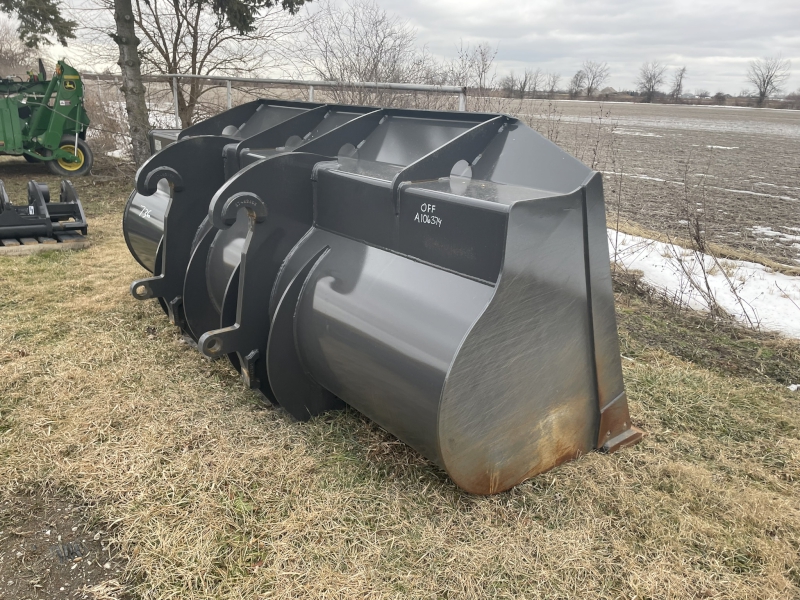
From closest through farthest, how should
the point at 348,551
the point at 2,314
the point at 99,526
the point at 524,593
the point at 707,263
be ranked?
the point at 524,593
the point at 348,551
the point at 99,526
the point at 2,314
the point at 707,263

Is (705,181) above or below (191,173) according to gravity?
below

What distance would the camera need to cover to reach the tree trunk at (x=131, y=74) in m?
8.88

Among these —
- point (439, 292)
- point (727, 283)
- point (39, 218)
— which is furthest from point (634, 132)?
point (439, 292)

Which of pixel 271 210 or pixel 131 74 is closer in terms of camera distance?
pixel 271 210

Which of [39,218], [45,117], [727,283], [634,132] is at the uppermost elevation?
[45,117]

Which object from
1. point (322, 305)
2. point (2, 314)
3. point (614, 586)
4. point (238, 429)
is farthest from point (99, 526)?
point (2, 314)

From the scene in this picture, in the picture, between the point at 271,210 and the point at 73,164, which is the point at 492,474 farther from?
the point at 73,164

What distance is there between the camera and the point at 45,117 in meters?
10.2

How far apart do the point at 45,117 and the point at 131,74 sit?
2.32 meters

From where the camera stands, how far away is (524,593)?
1.98m

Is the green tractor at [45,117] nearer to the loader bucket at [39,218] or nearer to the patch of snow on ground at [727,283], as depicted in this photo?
the loader bucket at [39,218]

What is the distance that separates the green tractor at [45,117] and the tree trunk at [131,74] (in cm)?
163

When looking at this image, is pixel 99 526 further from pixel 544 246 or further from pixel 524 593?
pixel 544 246

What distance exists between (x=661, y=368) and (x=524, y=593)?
7.14ft
